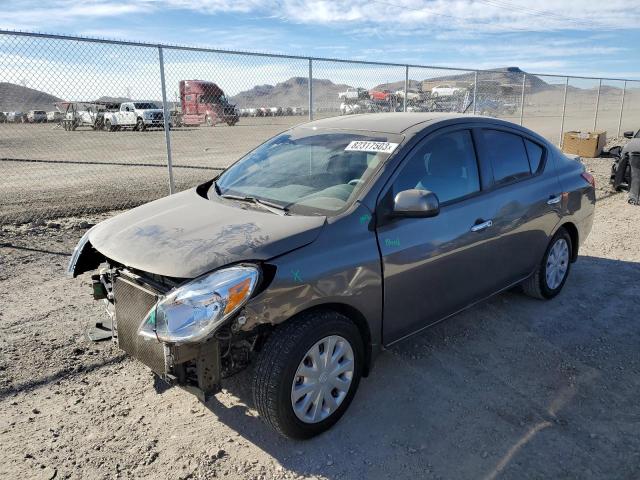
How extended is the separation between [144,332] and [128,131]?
2629 centimetres

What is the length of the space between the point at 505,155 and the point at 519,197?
0.36 m

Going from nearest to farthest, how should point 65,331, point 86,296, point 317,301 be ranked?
point 317,301, point 65,331, point 86,296

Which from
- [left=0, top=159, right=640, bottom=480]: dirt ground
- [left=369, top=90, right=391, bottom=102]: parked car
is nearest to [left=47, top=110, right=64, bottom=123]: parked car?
[left=369, top=90, right=391, bottom=102]: parked car

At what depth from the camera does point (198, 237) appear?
2850mm

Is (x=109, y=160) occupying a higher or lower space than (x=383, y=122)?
lower

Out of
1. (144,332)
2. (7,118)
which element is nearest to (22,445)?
(144,332)

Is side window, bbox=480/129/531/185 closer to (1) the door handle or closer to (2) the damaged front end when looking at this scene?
(1) the door handle

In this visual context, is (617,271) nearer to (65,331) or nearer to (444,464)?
(444,464)

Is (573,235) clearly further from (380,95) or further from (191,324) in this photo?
(380,95)

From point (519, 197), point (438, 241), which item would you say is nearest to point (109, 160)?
point (519, 197)

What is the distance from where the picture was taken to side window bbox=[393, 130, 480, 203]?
10.9ft

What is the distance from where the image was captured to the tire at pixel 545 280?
15.1ft

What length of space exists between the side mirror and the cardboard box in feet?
45.6

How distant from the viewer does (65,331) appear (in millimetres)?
4066
